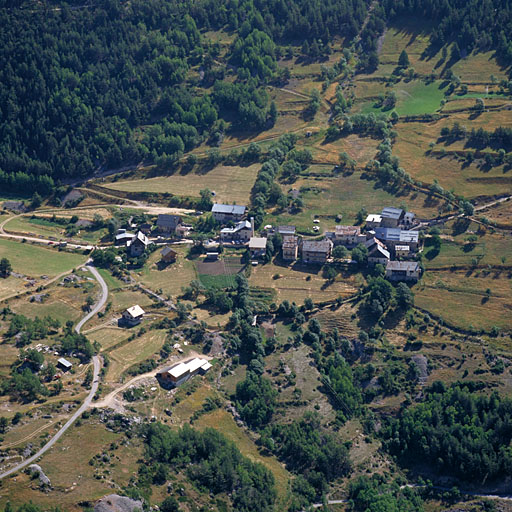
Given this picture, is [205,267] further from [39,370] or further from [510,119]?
[510,119]

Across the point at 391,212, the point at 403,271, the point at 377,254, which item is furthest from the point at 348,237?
the point at 403,271

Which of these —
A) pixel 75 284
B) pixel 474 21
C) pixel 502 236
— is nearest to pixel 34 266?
pixel 75 284

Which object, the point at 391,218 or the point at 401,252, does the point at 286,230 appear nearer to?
the point at 391,218

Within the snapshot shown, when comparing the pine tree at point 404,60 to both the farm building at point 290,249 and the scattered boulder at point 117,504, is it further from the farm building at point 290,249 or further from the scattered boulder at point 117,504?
the scattered boulder at point 117,504

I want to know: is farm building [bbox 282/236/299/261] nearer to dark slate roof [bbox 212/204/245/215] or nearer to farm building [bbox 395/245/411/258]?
dark slate roof [bbox 212/204/245/215]

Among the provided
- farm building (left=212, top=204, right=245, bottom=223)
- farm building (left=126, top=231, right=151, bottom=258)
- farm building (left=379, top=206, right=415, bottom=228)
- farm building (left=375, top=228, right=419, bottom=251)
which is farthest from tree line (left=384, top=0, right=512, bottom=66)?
farm building (left=126, top=231, right=151, bottom=258)

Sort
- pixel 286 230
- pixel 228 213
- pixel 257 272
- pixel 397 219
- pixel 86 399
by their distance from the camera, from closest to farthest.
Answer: pixel 86 399, pixel 257 272, pixel 397 219, pixel 286 230, pixel 228 213
